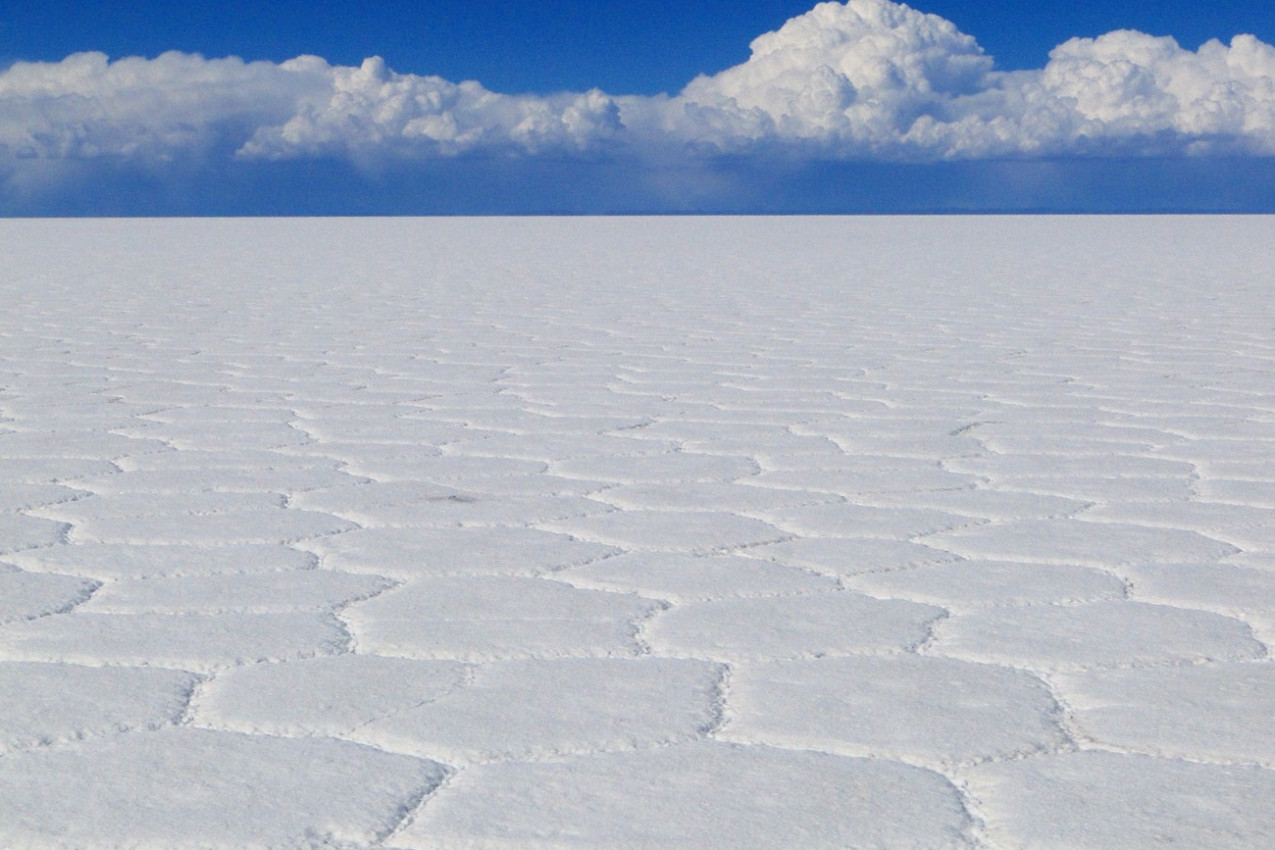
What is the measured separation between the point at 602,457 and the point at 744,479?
1.14 ft

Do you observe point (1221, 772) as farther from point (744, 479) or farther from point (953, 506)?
point (744, 479)

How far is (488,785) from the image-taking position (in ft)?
4.36

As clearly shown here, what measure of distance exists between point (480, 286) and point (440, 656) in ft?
26.7

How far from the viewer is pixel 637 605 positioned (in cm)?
195

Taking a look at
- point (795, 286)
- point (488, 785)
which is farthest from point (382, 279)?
point (488, 785)

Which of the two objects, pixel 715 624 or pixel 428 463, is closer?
pixel 715 624

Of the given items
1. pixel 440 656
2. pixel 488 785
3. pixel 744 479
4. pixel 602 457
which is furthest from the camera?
pixel 602 457

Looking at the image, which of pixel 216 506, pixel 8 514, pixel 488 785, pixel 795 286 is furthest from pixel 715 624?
pixel 795 286

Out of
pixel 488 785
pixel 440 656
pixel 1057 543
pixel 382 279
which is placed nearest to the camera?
pixel 488 785

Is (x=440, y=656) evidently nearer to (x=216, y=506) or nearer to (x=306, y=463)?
(x=216, y=506)

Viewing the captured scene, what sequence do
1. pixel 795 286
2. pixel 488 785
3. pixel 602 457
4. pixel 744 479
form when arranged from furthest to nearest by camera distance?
pixel 795 286 → pixel 602 457 → pixel 744 479 → pixel 488 785

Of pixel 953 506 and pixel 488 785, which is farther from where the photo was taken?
pixel 953 506

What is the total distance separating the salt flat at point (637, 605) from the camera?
130 cm

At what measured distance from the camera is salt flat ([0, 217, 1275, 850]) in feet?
4.26
